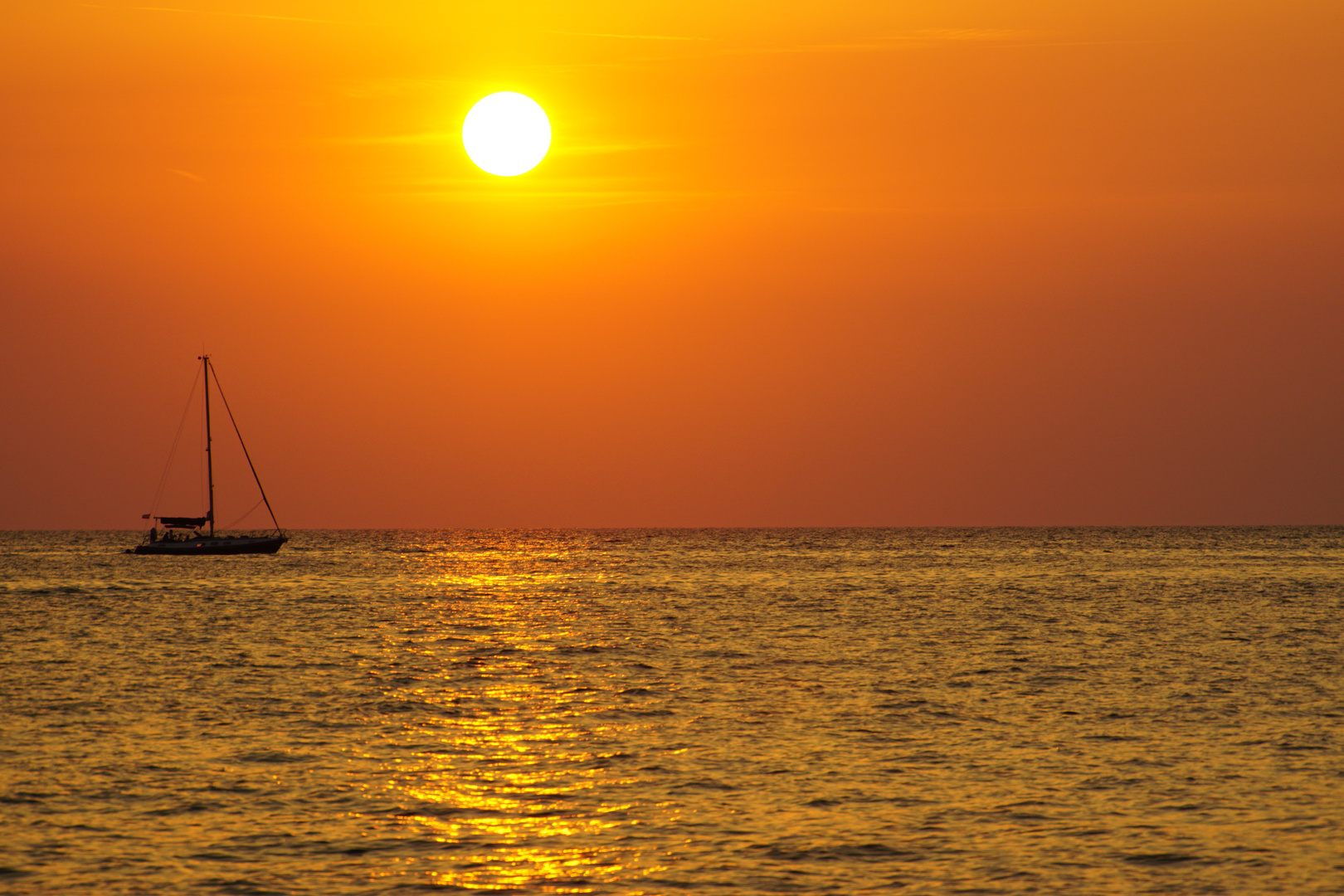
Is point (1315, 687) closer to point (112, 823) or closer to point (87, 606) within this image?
point (112, 823)

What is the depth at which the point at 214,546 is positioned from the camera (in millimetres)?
135500

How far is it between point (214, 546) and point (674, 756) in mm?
118368

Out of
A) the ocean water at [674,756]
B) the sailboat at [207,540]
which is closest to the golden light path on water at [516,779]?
the ocean water at [674,756]

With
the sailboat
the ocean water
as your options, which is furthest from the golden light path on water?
the sailboat

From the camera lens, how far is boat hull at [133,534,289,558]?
13575 centimetres

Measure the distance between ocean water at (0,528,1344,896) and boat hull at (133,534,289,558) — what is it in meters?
73.8

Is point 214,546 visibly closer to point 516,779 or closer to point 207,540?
point 207,540

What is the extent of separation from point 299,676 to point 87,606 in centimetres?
4073

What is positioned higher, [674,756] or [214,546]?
[214,546]

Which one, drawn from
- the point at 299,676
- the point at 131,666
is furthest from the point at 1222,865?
the point at 131,666

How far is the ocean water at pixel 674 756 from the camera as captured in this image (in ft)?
62.0

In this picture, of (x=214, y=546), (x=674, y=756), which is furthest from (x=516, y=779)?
(x=214, y=546)

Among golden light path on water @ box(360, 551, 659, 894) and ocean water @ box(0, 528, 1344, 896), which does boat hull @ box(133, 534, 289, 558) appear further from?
golden light path on water @ box(360, 551, 659, 894)

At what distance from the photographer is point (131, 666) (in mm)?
43844
